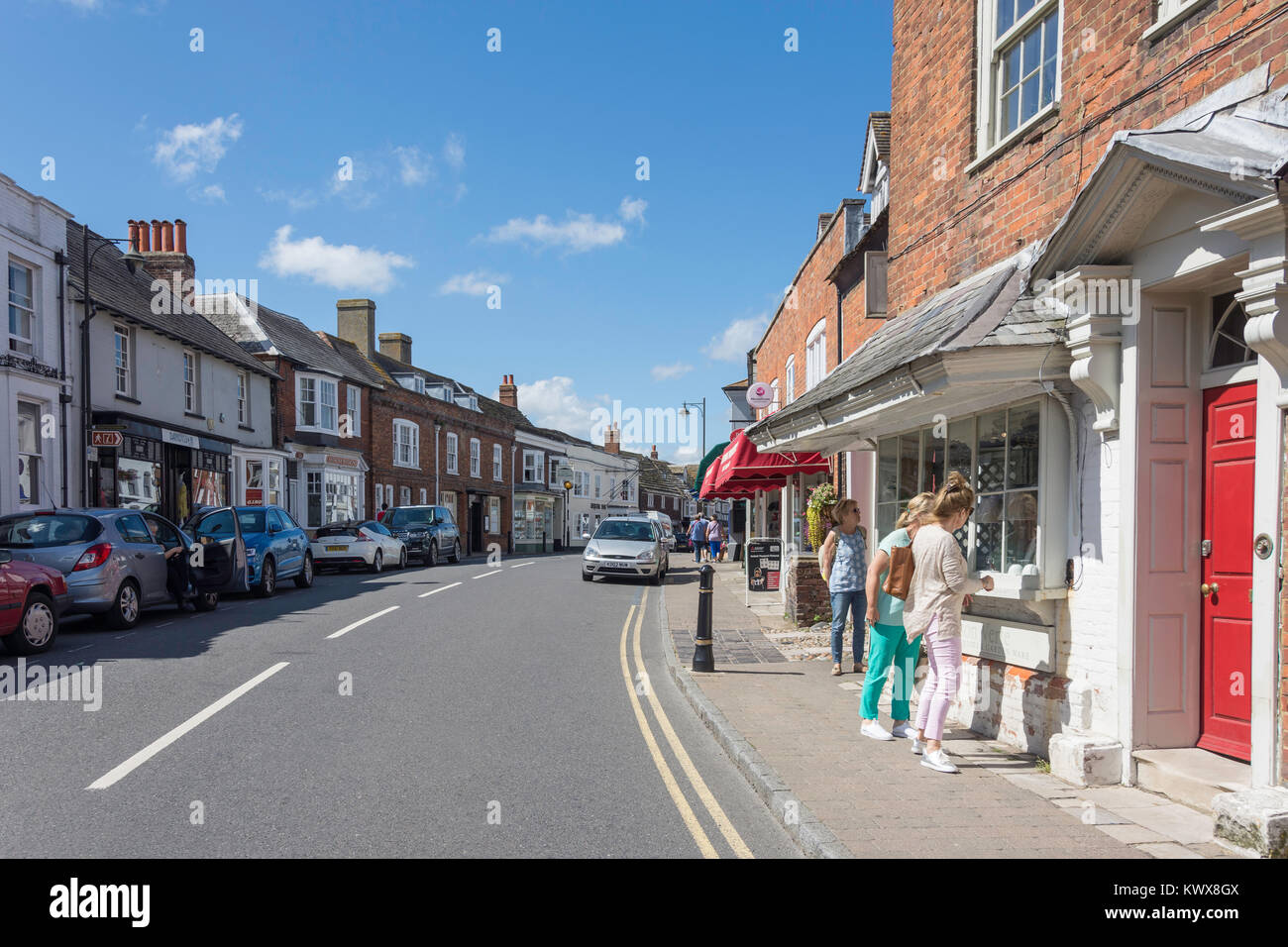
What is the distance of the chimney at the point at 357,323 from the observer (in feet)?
132

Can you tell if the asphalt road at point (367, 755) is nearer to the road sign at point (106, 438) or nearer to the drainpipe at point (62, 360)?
the road sign at point (106, 438)

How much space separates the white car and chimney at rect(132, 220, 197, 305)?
9.26 meters

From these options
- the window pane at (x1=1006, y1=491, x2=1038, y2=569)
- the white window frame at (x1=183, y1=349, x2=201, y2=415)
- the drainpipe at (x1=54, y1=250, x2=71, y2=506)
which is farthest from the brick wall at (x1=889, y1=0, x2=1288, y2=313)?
the white window frame at (x1=183, y1=349, x2=201, y2=415)

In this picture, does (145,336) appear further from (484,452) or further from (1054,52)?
(484,452)

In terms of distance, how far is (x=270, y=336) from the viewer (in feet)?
99.6

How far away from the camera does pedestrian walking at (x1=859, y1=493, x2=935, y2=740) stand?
6473 mm

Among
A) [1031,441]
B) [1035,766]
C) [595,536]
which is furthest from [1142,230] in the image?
[595,536]

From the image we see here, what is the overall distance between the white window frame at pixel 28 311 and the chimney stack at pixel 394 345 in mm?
26936

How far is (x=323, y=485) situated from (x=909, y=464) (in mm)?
26551

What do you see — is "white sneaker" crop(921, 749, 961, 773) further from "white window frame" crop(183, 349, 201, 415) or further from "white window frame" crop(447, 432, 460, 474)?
"white window frame" crop(447, 432, 460, 474)

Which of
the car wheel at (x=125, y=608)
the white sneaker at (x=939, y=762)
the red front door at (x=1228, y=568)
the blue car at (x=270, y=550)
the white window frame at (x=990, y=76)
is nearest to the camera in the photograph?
the red front door at (x=1228, y=568)

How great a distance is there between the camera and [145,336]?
2167 centimetres

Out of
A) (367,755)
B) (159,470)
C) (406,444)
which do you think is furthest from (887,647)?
(406,444)

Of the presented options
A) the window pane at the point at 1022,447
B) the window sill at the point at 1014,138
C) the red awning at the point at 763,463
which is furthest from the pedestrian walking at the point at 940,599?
the red awning at the point at 763,463
